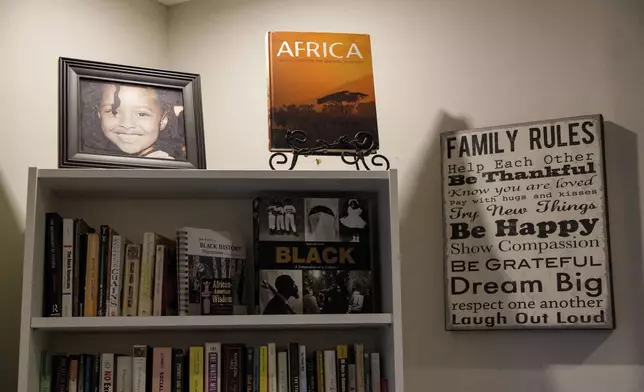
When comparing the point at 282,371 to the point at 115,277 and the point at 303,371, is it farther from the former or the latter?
the point at 115,277

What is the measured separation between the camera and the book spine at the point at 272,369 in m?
1.81

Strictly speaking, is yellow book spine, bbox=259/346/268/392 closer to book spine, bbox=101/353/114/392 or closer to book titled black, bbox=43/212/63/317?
book spine, bbox=101/353/114/392

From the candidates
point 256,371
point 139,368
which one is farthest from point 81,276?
point 256,371

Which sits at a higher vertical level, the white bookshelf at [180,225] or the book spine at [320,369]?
the white bookshelf at [180,225]

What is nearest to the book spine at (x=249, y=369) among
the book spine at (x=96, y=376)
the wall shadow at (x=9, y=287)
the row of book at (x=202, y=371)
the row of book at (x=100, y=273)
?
the row of book at (x=202, y=371)

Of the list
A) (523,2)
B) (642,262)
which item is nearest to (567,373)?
(642,262)

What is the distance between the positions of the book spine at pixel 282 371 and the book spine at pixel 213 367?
0.14 meters

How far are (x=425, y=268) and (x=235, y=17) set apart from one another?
92 centimetres

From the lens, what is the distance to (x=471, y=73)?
214 centimetres

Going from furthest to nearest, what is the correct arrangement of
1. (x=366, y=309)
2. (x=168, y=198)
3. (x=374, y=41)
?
(x=374, y=41), (x=168, y=198), (x=366, y=309)

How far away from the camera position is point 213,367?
5.96 ft

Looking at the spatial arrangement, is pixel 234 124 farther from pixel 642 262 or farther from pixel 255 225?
pixel 642 262

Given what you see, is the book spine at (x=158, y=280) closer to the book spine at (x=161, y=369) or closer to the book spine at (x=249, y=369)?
the book spine at (x=161, y=369)

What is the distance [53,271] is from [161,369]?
33 cm
